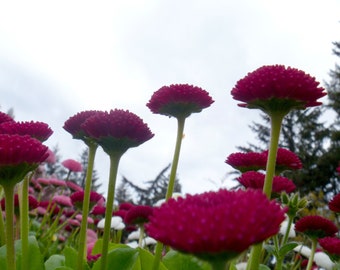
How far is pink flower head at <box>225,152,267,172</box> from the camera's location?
1357mm

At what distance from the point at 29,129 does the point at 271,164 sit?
63cm

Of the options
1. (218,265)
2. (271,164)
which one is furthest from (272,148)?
(218,265)

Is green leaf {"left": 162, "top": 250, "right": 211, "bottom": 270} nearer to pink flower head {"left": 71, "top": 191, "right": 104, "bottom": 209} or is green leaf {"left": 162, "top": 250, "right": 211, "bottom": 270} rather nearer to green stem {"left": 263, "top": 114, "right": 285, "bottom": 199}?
green stem {"left": 263, "top": 114, "right": 285, "bottom": 199}

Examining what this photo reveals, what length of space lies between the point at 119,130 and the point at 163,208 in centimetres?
46

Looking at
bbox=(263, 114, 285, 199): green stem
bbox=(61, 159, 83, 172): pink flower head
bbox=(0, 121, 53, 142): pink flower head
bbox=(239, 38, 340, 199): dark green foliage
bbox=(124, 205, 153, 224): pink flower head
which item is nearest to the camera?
bbox=(263, 114, 285, 199): green stem

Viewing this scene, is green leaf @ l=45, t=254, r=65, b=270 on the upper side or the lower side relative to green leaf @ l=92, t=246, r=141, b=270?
lower

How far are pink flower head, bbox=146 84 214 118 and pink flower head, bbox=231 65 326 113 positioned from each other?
0.91 feet

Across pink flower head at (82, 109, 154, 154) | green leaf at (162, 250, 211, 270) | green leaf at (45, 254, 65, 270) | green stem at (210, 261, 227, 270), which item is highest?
pink flower head at (82, 109, 154, 154)

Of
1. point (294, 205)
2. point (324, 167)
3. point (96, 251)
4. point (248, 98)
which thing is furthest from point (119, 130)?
point (324, 167)

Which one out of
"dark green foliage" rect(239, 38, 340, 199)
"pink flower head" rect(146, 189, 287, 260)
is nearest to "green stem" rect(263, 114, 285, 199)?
"pink flower head" rect(146, 189, 287, 260)

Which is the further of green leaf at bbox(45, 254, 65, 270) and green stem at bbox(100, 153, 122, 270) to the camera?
green leaf at bbox(45, 254, 65, 270)

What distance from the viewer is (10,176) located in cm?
87

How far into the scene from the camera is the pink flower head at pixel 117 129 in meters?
1.00

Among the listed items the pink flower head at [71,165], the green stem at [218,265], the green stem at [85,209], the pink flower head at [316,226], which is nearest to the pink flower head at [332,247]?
the pink flower head at [316,226]
